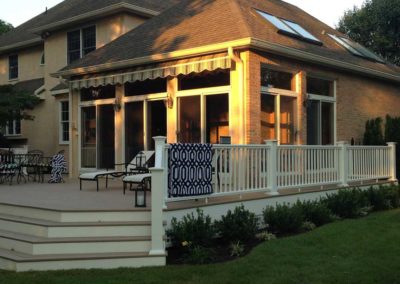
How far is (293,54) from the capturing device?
11875 mm

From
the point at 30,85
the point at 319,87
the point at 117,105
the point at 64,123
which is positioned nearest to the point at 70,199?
the point at 117,105

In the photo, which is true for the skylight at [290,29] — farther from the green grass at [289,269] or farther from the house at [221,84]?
the green grass at [289,269]

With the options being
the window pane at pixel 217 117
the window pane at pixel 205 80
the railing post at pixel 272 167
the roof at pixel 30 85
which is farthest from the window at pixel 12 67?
the railing post at pixel 272 167

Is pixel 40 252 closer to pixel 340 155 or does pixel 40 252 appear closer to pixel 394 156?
pixel 340 155

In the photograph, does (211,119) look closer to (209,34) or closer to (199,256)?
(209,34)

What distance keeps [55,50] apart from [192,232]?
14594 millimetres

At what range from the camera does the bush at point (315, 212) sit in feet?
30.6

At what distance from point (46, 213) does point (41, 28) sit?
1365 cm

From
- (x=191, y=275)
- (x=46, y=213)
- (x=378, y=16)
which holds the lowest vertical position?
(x=191, y=275)

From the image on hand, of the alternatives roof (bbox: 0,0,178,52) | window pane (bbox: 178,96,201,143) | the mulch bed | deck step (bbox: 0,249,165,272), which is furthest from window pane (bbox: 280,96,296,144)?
roof (bbox: 0,0,178,52)

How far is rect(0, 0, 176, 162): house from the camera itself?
58.2ft

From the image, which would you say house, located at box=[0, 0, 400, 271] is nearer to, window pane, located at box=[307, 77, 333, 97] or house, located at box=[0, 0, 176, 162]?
window pane, located at box=[307, 77, 333, 97]

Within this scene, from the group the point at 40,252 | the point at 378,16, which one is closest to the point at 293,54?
the point at 40,252

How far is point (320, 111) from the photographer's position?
1368cm
